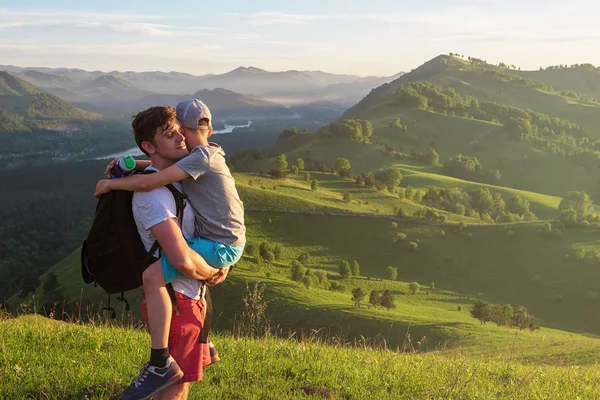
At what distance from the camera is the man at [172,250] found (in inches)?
170

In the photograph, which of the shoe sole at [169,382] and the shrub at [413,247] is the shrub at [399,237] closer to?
the shrub at [413,247]

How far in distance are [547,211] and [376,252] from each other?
70666mm

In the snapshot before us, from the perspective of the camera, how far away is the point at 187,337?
15.5ft

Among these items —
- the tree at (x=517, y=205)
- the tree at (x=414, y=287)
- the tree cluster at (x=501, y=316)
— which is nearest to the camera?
the tree cluster at (x=501, y=316)

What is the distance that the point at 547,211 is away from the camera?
5271 inches

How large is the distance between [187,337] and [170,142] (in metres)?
1.93

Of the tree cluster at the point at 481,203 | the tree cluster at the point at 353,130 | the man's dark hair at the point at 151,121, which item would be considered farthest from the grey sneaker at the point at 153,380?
the tree cluster at the point at 353,130

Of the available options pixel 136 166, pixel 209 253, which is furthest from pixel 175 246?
pixel 136 166

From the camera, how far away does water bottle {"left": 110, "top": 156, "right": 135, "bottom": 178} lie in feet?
15.2

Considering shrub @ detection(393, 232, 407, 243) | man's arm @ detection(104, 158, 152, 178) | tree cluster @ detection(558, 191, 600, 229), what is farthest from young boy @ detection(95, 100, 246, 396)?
tree cluster @ detection(558, 191, 600, 229)

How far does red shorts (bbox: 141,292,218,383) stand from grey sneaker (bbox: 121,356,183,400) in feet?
0.43

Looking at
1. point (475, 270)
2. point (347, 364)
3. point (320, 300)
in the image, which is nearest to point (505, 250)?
point (475, 270)

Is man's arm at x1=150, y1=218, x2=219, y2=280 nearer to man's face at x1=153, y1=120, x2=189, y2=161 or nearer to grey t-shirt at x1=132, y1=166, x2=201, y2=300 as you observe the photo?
grey t-shirt at x1=132, y1=166, x2=201, y2=300

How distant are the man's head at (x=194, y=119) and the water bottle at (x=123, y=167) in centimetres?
60
